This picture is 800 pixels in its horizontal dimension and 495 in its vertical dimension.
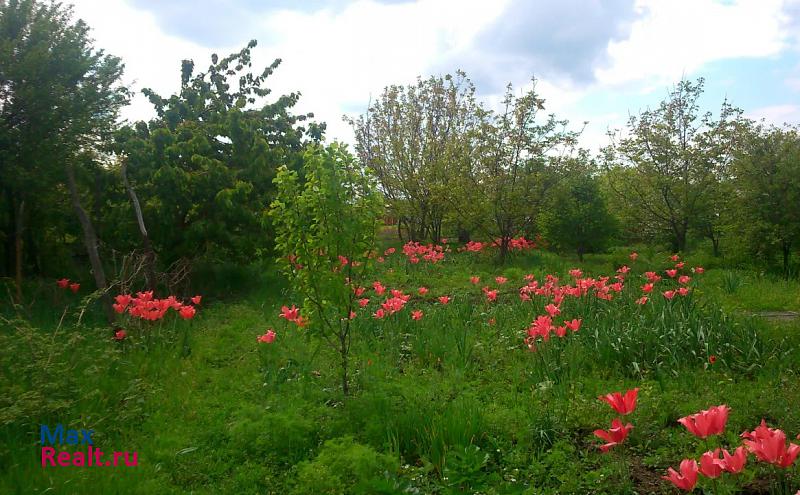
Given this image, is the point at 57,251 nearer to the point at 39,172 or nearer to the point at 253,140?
the point at 39,172

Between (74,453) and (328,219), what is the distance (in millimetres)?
2259

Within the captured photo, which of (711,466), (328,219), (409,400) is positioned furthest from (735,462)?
(328,219)

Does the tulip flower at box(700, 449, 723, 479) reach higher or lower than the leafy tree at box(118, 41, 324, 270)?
lower

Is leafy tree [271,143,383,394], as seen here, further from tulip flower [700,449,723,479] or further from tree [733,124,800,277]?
tree [733,124,800,277]

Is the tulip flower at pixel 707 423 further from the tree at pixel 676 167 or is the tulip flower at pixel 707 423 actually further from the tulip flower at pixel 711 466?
the tree at pixel 676 167

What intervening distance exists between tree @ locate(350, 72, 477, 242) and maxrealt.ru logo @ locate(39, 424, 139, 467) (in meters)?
11.4

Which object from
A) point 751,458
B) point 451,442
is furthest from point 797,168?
point 451,442

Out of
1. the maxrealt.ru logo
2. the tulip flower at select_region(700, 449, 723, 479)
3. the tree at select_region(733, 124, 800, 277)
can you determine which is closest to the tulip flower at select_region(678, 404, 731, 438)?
the tulip flower at select_region(700, 449, 723, 479)

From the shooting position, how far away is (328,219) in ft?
13.5

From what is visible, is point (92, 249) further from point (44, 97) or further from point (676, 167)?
point (676, 167)

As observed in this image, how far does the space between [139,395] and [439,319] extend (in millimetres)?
3158

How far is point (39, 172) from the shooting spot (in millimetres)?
6812

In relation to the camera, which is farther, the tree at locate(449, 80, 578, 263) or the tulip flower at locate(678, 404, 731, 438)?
the tree at locate(449, 80, 578, 263)

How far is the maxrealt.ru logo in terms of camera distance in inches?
131
